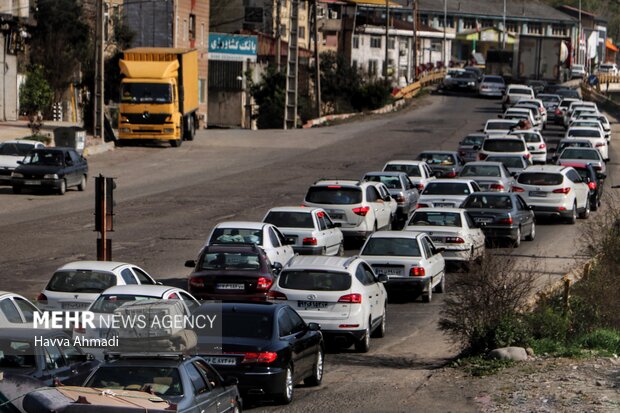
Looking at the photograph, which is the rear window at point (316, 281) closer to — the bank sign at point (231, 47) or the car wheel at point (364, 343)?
the car wheel at point (364, 343)

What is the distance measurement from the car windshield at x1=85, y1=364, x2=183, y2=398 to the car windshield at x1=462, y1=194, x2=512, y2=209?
20.3m

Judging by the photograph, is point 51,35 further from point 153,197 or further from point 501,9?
point 501,9

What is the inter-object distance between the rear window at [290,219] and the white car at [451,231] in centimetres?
219

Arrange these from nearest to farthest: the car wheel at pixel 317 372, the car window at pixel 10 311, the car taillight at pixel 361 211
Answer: the car window at pixel 10 311 < the car wheel at pixel 317 372 < the car taillight at pixel 361 211

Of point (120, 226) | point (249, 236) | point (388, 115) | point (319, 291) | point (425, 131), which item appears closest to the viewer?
point (319, 291)

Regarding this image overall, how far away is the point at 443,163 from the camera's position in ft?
141

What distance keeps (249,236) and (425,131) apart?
43.3 m

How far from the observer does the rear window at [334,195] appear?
30.9 m

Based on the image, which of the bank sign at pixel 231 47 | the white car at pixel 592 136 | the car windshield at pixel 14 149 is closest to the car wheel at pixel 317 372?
the car windshield at pixel 14 149

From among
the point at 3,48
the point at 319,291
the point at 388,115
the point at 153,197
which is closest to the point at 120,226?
the point at 153,197

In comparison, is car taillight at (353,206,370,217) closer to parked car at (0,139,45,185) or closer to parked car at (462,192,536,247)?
parked car at (462,192,536,247)

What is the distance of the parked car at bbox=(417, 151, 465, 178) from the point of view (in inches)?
1661

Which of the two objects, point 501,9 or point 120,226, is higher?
point 501,9

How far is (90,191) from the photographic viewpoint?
4141 cm
